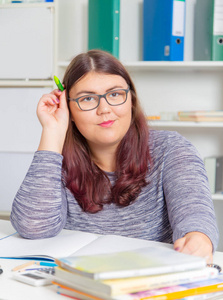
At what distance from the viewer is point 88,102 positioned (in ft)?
4.80

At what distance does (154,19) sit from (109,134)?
1.35 m

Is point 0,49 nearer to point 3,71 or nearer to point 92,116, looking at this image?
point 3,71

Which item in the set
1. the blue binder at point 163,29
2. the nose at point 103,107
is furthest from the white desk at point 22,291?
the blue binder at point 163,29

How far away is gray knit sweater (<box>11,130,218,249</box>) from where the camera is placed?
48.0 inches

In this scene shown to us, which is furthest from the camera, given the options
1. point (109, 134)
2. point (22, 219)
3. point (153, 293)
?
point (109, 134)

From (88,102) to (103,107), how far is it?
0.06m

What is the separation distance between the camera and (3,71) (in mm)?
2672

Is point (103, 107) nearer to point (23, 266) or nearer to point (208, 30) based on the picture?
point (23, 266)

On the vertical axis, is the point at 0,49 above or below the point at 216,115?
above

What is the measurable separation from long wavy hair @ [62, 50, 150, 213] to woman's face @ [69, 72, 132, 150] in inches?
1.2

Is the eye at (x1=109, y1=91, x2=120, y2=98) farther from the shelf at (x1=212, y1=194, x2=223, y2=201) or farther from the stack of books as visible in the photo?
the shelf at (x1=212, y1=194, x2=223, y2=201)

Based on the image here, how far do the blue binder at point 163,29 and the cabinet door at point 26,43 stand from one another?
22.2 inches

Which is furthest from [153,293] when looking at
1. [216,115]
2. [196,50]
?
[196,50]

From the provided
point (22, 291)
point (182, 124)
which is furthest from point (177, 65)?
point (22, 291)
